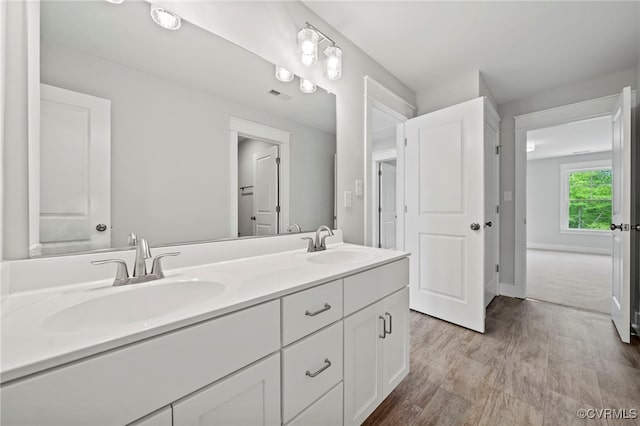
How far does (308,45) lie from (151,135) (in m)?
1.02

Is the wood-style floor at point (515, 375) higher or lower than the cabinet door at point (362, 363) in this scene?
lower

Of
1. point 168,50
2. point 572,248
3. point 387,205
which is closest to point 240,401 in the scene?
point 168,50

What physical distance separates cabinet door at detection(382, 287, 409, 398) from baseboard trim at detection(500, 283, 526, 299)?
7.78 ft

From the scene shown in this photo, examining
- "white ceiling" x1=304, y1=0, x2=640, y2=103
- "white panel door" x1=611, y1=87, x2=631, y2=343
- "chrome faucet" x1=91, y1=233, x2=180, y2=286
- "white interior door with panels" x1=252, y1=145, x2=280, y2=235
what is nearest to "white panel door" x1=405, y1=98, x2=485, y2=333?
"white ceiling" x1=304, y1=0, x2=640, y2=103

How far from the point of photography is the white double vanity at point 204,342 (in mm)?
480

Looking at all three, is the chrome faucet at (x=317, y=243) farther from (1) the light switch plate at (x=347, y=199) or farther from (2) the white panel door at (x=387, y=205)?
(2) the white panel door at (x=387, y=205)

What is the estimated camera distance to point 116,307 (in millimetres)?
781

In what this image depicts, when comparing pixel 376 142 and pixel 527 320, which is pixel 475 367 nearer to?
pixel 527 320

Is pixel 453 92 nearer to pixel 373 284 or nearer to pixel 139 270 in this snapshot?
pixel 373 284

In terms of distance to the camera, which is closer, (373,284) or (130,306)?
(130,306)

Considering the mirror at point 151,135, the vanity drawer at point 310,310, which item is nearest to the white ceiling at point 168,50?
the mirror at point 151,135

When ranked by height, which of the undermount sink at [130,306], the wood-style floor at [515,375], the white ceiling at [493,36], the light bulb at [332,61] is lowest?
the wood-style floor at [515,375]

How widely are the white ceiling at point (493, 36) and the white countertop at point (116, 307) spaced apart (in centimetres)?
167

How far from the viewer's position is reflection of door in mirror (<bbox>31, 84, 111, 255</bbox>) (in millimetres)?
830
